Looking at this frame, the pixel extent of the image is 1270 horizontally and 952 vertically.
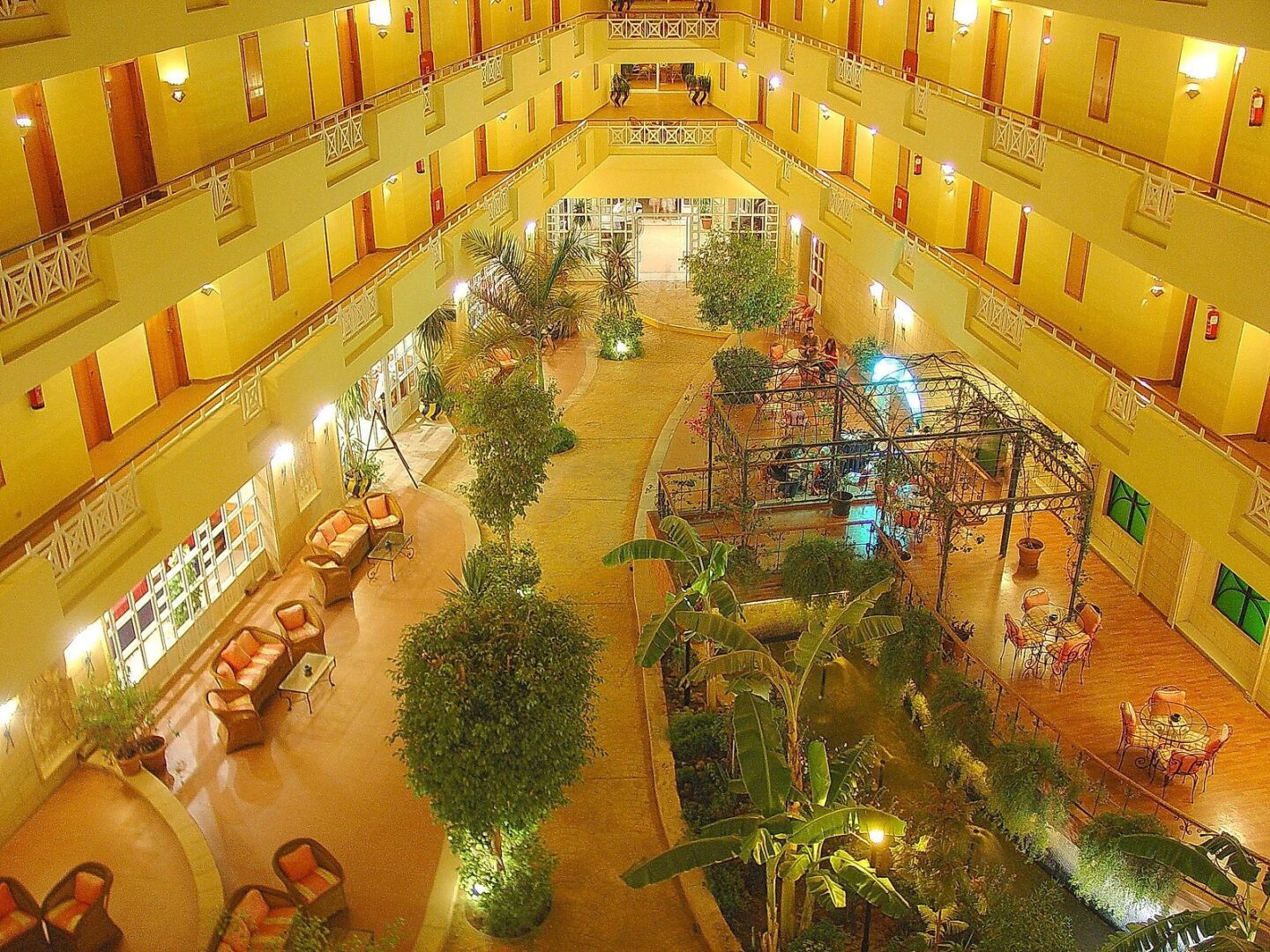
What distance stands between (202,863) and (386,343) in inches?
401

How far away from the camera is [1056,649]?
17.5 m

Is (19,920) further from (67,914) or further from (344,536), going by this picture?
(344,536)

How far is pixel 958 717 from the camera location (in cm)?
1611

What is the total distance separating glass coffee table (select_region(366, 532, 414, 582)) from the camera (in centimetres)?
2266

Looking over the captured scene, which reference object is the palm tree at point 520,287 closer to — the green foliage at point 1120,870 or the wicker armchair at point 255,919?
the wicker armchair at point 255,919

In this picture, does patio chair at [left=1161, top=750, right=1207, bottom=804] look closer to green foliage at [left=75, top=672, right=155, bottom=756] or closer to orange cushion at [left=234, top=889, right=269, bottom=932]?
orange cushion at [left=234, top=889, right=269, bottom=932]

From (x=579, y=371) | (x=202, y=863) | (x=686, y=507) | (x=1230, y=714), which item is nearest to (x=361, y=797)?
(x=202, y=863)

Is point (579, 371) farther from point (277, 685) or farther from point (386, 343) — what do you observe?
point (277, 685)

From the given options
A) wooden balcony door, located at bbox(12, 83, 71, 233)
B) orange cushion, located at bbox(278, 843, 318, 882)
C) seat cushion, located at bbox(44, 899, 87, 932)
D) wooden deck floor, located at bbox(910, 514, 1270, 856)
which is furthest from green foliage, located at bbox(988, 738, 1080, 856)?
wooden balcony door, located at bbox(12, 83, 71, 233)

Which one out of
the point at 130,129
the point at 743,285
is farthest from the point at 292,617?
the point at 743,285

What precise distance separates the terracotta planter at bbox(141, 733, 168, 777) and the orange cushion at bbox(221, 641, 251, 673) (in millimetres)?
1656

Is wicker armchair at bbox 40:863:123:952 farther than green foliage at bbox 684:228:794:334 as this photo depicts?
No

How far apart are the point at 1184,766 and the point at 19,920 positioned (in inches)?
571

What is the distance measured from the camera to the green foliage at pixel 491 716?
13352 mm
